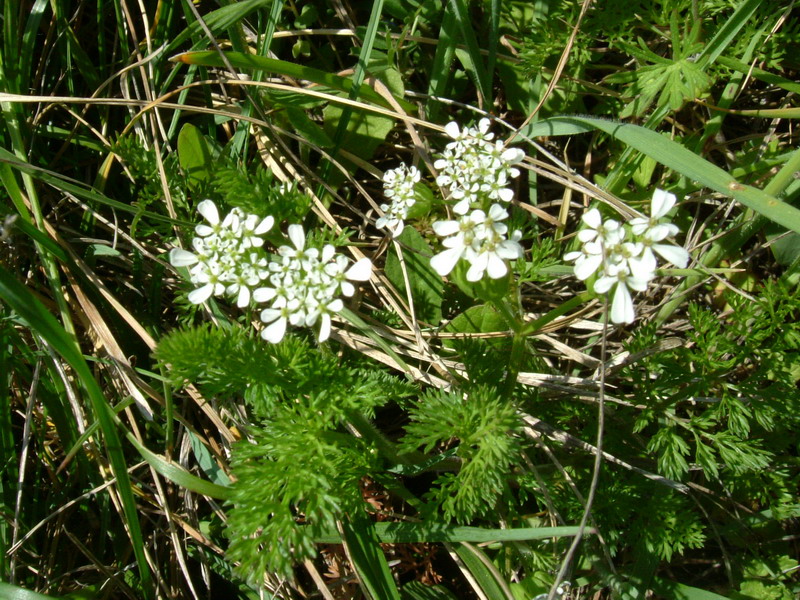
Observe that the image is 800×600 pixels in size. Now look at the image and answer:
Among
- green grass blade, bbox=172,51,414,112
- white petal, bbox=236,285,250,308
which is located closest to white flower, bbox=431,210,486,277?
white petal, bbox=236,285,250,308

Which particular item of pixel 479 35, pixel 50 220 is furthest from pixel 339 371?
pixel 479 35

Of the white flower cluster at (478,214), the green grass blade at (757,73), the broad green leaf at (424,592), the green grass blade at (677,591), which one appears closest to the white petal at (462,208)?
the white flower cluster at (478,214)

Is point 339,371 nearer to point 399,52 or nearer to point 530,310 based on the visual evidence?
point 530,310

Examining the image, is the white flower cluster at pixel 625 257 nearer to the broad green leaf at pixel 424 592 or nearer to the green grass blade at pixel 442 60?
the green grass blade at pixel 442 60

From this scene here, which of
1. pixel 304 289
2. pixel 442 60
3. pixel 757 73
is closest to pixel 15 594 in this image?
pixel 304 289

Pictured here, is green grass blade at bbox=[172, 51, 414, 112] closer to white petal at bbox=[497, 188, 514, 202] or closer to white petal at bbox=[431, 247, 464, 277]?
white petal at bbox=[497, 188, 514, 202]

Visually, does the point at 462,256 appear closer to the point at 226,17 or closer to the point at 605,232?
the point at 605,232
